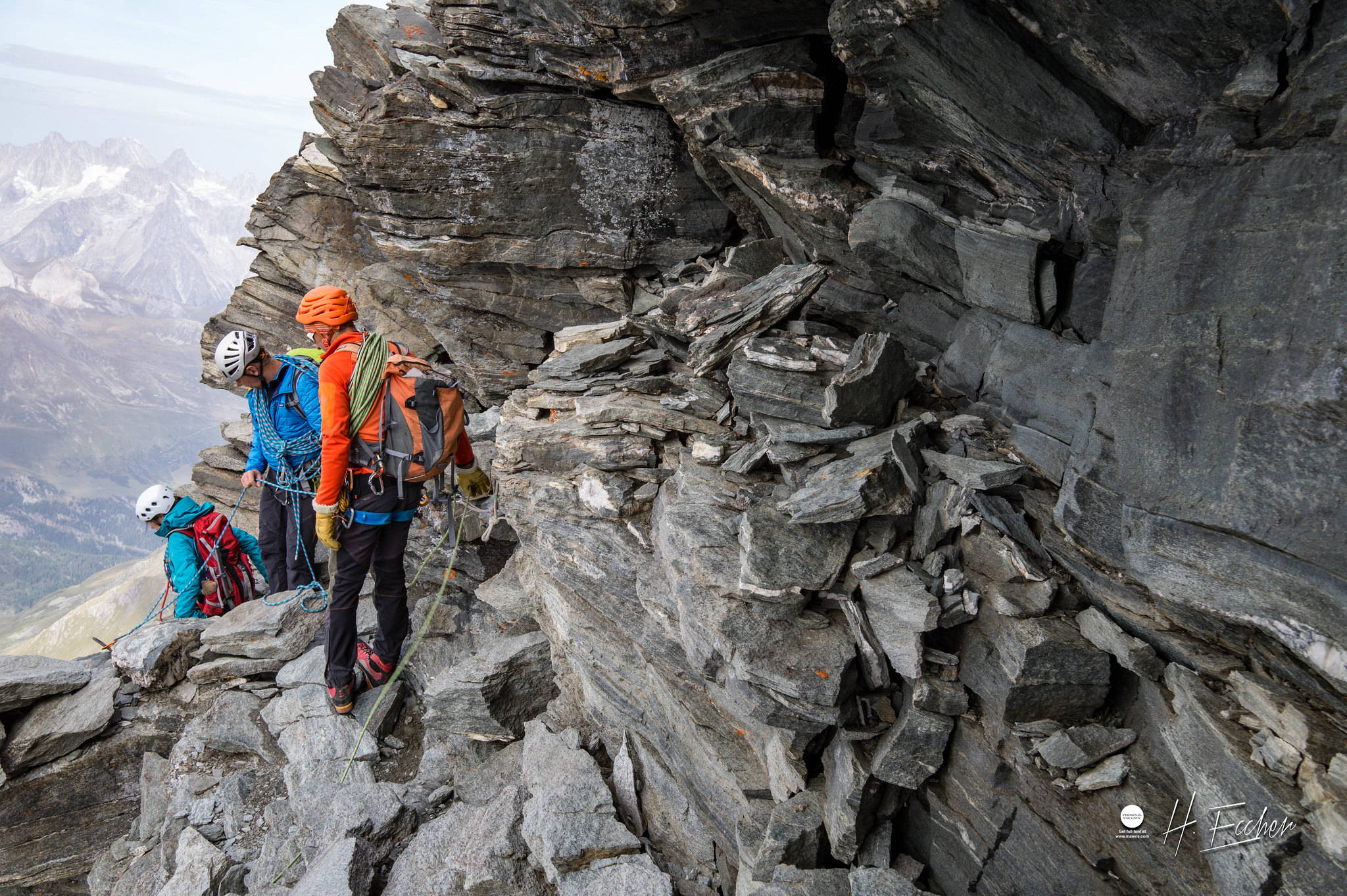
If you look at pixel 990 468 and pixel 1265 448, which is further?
pixel 990 468

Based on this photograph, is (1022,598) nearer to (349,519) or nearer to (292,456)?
(349,519)

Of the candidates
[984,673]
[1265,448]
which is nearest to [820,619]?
[984,673]

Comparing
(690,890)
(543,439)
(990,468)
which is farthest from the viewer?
(543,439)

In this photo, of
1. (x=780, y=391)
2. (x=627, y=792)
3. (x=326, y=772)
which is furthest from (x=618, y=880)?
(x=780, y=391)

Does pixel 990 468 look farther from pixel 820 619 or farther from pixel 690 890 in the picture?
pixel 690 890

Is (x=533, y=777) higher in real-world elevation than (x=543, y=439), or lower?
lower

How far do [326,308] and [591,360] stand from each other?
394 cm

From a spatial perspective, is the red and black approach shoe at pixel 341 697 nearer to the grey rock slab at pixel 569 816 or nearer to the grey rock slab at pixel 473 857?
the grey rock slab at pixel 473 857

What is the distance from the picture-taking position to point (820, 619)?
7133 millimetres

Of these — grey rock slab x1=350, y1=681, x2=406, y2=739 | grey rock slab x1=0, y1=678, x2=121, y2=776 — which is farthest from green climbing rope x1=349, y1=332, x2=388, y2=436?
grey rock slab x1=0, y1=678, x2=121, y2=776

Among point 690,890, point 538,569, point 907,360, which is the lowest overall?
point 690,890

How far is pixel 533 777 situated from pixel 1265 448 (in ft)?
28.1

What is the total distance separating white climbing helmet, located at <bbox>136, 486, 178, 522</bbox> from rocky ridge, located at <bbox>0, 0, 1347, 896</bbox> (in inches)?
139

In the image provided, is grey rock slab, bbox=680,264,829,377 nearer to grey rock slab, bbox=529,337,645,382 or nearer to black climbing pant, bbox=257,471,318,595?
grey rock slab, bbox=529,337,645,382
